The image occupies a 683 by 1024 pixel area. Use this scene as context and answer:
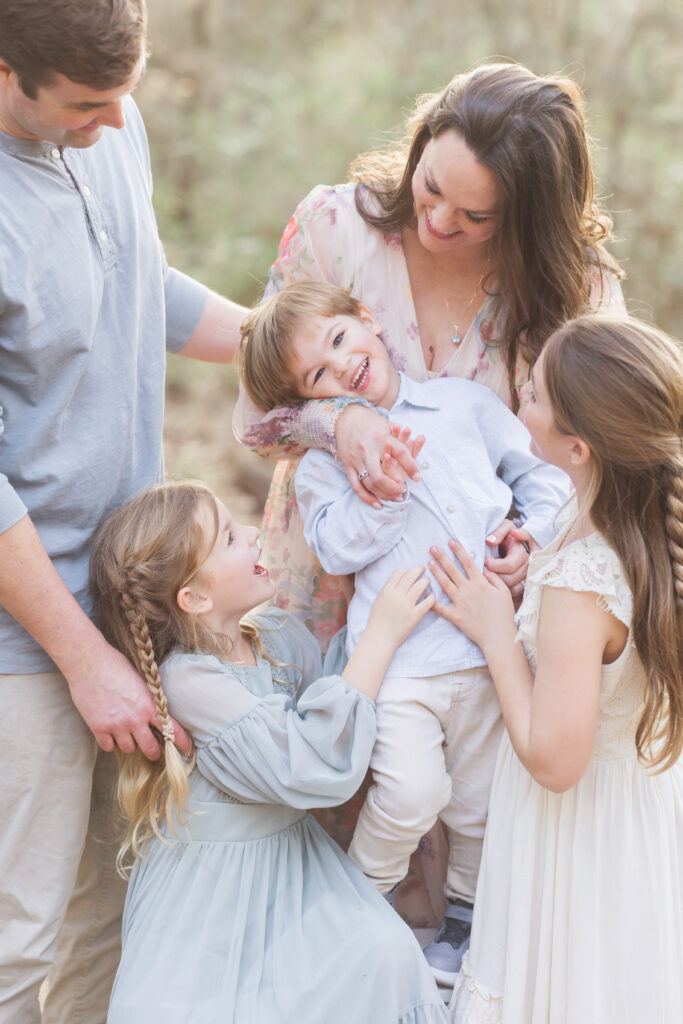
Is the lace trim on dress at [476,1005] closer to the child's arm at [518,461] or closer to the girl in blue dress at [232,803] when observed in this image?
the girl in blue dress at [232,803]

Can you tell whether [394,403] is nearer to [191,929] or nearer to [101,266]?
[101,266]

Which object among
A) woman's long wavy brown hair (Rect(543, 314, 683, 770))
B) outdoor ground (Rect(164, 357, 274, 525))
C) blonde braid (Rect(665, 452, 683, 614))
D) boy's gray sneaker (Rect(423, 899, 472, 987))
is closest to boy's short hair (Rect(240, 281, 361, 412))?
woman's long wavy brown hair (Rect(543, 314, 683, 770))

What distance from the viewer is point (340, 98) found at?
7719 millimetres

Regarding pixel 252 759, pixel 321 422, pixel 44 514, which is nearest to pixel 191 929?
pixel 252 759

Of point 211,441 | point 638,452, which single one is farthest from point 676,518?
point 211,441

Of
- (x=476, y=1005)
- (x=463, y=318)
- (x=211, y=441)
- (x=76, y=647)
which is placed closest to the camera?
(x=76, y=647)

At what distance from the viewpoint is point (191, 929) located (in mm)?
1959

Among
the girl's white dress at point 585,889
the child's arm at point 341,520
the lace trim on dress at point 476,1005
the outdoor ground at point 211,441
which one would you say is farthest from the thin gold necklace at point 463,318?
the outdoor ground at point 211,441

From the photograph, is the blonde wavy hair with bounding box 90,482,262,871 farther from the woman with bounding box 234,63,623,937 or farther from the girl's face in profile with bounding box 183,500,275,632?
the woman with bounding box 234,63,623,937

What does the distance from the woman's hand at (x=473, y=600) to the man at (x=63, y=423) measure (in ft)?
1.90

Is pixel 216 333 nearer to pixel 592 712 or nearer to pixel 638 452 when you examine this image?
pixel 638 452

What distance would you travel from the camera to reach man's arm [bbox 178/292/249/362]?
2529 millimetres

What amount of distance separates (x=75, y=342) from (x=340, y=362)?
571mm

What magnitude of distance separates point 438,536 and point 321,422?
0.34 metres
